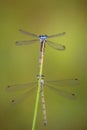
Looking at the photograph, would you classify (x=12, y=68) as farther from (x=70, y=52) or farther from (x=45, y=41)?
(x=70, y=52)

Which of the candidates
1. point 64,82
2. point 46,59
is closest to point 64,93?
point 64,82

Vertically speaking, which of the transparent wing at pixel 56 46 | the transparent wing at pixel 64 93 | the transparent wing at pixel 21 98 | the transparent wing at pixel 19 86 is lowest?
the transparent wing at pixel 21 98

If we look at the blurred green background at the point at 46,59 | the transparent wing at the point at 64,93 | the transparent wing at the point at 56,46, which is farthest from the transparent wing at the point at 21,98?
the transparent wing at the point at 56,46

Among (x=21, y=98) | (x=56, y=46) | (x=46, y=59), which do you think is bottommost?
(x=21, y=98)

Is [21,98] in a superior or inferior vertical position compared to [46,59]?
inferior

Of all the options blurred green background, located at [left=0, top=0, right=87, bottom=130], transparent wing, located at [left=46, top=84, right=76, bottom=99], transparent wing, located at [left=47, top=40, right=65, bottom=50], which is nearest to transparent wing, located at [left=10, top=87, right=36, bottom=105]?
blurred green background, located at [left=0, top=0, right=87, bottom=130]

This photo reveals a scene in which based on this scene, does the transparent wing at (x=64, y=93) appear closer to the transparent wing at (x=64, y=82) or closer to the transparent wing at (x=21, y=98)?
the transparent wing at (x=64, y=82)

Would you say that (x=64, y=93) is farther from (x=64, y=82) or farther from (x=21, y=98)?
(x=21, y=98)

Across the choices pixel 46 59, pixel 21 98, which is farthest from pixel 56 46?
pixel 21 98
